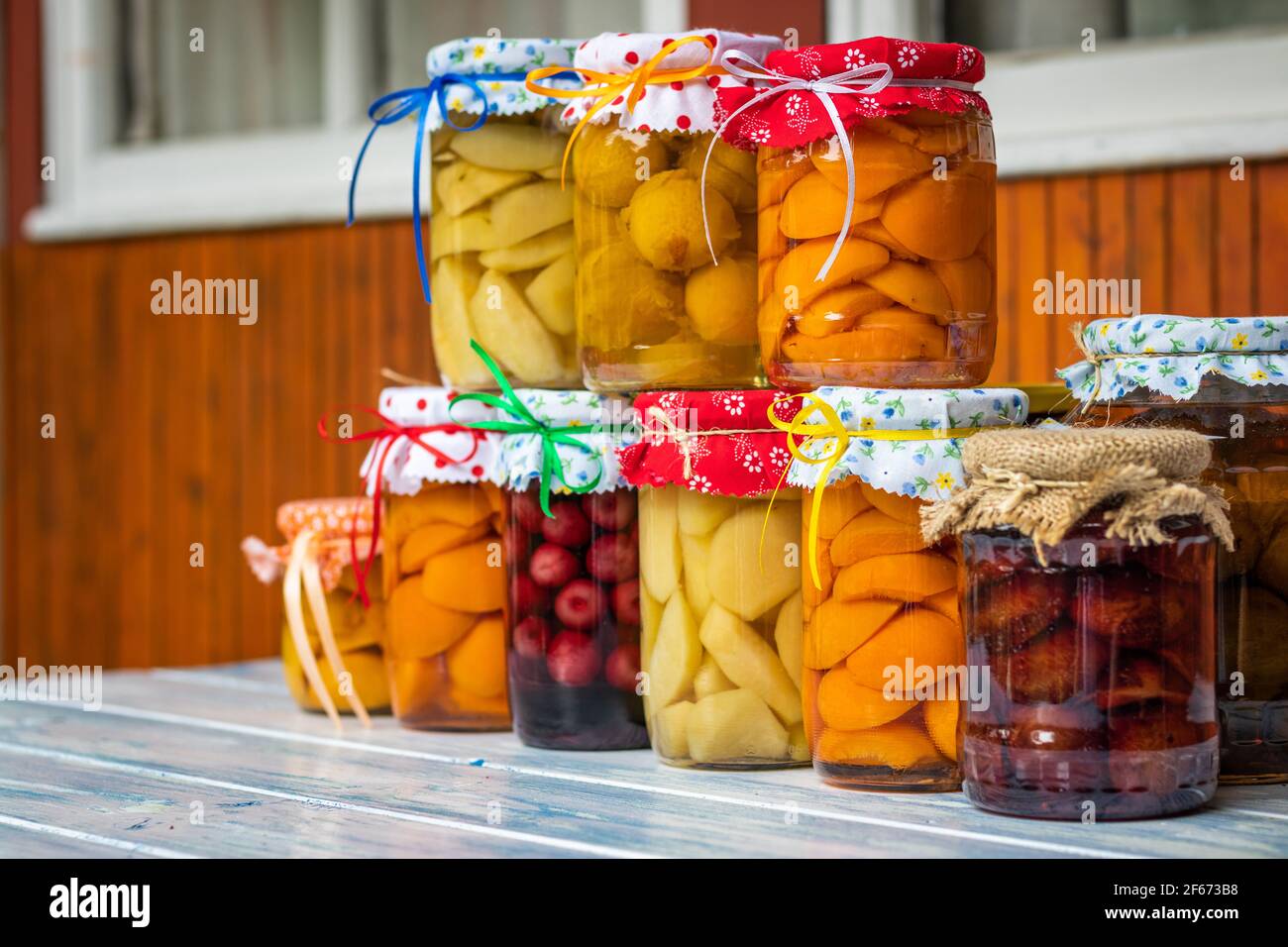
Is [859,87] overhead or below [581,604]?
overhead

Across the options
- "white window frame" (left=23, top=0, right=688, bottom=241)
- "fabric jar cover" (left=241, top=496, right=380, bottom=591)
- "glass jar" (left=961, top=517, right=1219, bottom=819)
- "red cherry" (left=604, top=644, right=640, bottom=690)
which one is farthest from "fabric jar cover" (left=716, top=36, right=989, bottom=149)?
"white window frame" (left=23, top=0, right=688, bottom=241)

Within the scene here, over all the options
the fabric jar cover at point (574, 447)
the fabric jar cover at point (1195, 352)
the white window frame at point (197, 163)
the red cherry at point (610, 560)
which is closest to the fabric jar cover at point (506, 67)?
the fabric jar cover at point (574, 447)

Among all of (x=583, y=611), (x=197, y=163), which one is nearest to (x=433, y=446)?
(x=583, y=611)

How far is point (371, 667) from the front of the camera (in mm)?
1450

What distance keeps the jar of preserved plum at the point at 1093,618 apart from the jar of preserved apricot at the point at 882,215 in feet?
0.37

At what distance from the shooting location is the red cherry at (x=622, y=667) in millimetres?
1249

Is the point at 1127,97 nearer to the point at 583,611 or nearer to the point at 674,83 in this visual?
the point at 674,83

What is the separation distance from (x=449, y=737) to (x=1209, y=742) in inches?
23.9

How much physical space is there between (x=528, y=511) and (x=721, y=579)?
0.19m

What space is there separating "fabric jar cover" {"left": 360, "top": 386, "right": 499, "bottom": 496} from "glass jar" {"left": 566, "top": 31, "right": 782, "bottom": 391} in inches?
5.8

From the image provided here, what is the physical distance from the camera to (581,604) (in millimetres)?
1245

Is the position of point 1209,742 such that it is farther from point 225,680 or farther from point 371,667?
point 225,680

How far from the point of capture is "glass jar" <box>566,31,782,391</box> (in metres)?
1.18

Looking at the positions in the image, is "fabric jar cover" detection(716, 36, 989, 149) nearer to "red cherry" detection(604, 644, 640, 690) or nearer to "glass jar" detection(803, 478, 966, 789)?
"glass jar" detection(803, 478, 966, 789)
